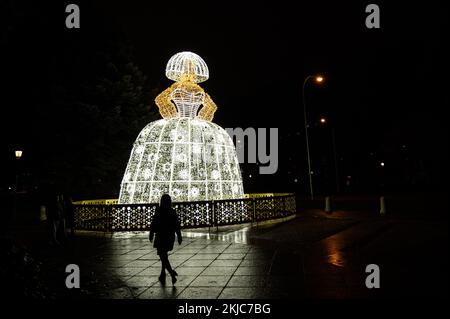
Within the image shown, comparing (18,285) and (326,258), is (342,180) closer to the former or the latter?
(326,258)

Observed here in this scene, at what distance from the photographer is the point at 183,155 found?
48.1 feet

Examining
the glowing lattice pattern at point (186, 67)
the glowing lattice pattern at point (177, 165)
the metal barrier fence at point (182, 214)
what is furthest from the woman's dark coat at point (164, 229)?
the glowing lattice pattern at point (186, 67)

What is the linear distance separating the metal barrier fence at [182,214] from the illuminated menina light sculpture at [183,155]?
33.5 inches

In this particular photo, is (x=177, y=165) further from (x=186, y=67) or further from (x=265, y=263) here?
(x=265, y=263)

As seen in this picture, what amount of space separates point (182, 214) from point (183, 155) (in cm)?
236

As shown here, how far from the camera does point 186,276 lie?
727 cm

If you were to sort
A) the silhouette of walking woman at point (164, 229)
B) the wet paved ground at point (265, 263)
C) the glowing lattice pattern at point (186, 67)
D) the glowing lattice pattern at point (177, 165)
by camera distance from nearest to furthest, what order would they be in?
the wet paved ground at point (265, 263), the silhouette of walking woman at point (164, 229), the glowing lattice pattern at point (177, 165), the glowing lattice pattern at point (186, 67)

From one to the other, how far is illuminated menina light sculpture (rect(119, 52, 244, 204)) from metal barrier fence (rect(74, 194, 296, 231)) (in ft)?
2.79

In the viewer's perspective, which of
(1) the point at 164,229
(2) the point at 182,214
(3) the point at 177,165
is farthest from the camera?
(3) the point at 177,165

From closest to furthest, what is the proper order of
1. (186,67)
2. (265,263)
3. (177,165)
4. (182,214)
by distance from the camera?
(265,263) < (182,214) < (177,165) < (186,67)

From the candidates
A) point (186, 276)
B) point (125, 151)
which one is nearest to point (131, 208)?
point (186, 276)

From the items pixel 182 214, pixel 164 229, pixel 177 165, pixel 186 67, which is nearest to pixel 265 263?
pixel 164 229

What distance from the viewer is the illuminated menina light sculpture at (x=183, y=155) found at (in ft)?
47.8

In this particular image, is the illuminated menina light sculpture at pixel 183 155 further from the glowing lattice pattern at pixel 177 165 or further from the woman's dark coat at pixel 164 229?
the woman's dark coat at pixel 164 229
